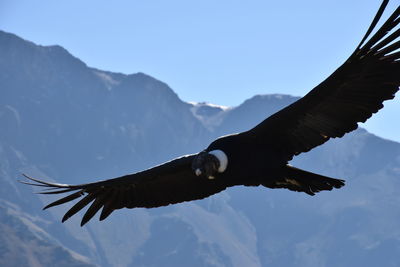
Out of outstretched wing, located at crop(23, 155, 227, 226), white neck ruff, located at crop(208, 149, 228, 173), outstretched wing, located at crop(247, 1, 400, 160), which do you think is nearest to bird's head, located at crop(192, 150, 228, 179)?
white neck ruff, located at crop(208, 149, 228, 173)

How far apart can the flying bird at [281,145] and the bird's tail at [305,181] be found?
23mm

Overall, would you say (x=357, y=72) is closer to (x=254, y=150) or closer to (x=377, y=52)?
(x=377, y=52)

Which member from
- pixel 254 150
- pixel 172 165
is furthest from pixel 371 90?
pixel 172 165

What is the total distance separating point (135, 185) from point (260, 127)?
383 cm

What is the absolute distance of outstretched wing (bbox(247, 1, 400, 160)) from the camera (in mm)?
15094

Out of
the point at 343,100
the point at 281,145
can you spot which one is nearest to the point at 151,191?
the point at 281,145

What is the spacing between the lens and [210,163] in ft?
49.1

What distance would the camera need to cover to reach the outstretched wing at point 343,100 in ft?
49.5

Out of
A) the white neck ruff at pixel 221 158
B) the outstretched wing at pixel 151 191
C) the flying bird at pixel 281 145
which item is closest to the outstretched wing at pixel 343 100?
the flying bird at pixel 281 145

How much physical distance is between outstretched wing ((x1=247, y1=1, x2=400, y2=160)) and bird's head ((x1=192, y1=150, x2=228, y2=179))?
1394mm

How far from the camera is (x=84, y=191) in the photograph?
17.5 metres

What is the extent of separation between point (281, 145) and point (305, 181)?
117cm

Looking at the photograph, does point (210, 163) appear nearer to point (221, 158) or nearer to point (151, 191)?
point (221, 158)

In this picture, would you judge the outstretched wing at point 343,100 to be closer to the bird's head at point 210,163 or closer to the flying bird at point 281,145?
the flying bird at point 281,145
